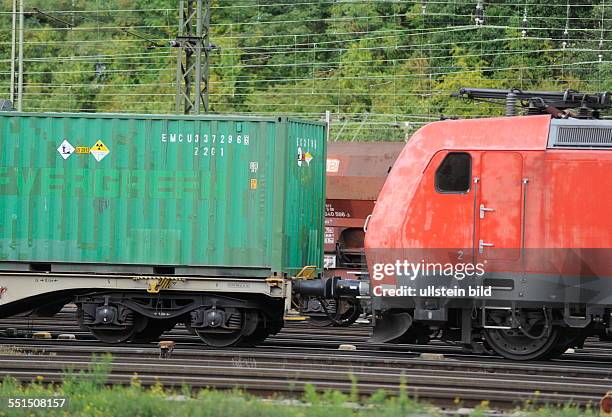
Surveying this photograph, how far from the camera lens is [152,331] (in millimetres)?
16406

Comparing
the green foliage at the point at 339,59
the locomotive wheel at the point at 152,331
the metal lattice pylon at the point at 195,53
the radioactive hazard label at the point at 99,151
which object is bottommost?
the locomotive wheel at the point at 152,331

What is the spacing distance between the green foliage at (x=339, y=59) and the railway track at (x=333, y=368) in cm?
2168

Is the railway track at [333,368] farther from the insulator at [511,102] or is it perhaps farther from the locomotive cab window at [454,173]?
the insulator at [511,102]

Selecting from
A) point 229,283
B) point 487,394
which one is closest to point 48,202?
point 229,283

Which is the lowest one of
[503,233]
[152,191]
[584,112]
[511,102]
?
[503,233]

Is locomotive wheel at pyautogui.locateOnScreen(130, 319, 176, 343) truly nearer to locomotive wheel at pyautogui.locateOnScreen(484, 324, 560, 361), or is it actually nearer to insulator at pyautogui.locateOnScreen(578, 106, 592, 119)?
locomotive wheel at pyautogui.locateOnScreen(484, 324, 560, 361)

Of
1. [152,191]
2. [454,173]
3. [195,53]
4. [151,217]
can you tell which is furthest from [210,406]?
[195,53]

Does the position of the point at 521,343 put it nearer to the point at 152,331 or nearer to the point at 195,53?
the point at 152,331

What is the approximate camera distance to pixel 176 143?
1572 centimetres

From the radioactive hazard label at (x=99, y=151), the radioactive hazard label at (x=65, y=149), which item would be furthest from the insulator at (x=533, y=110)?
the radioactive hazard label at (x=65, y=149)

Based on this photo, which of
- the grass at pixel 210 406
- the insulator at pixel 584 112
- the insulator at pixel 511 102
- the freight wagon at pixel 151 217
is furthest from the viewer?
the freight wagon at pixel 151 217

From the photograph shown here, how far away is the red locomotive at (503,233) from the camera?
13789mm

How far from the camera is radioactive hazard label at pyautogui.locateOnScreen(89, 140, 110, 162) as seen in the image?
15.8 m

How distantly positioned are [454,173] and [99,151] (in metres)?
5.26
